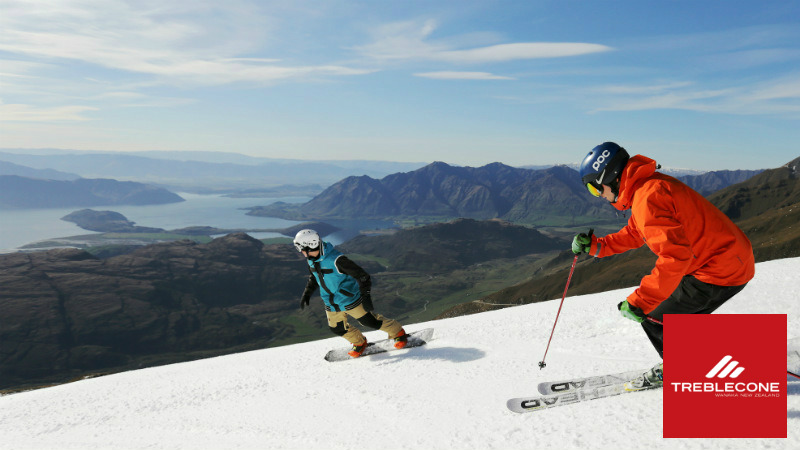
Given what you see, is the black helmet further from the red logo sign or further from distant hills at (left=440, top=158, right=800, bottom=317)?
distant hills at (left=440, top=158, right=800, bottom=317)

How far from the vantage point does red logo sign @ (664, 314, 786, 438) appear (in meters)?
4.07

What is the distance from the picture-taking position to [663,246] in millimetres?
4598

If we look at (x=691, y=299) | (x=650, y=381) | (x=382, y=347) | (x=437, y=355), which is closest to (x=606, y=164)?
(x=691, y=299)

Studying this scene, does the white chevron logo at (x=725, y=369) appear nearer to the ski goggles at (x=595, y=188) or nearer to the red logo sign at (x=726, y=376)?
the red logo sign at (x=726, y=376)

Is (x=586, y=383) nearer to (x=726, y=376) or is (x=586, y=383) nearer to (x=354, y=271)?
(x=726, y=376)

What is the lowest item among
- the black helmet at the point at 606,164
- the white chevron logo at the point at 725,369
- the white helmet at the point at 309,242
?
the white chevron logo at the point at 725,369

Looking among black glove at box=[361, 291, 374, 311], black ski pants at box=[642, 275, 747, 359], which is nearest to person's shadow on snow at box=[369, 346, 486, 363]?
black glove at box=[361, 291, 374, 311]

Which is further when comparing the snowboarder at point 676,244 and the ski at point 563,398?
the ski at point 563,398

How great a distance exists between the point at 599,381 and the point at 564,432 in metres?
1.47

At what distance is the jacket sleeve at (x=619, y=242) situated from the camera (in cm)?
618

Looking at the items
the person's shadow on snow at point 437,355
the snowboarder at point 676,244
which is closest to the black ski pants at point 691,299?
the snowboarder at point 676,244

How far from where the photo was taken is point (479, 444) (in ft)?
16.1

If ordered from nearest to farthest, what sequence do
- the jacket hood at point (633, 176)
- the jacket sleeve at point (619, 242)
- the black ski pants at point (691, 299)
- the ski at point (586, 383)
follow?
the black ski pants at point (691, 299), the jacket hood at point (633, 176), the ski at point (586, 383), the jacket sleeve at point (619, 242)

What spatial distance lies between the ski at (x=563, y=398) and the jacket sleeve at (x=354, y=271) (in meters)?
3.63
